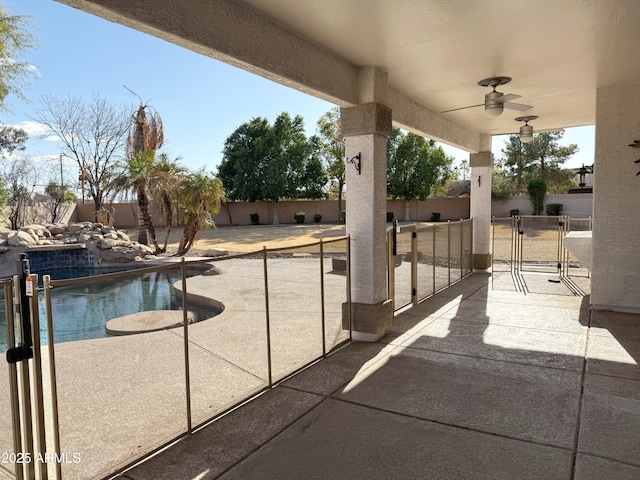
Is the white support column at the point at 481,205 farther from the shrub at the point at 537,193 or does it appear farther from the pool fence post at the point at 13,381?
the shrub at the point at 537,193

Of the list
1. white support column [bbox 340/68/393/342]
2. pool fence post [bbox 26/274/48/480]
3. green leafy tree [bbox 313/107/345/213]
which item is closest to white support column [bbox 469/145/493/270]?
white support column [bbox 340/68/393/342]

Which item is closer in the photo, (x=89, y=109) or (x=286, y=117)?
(x=89, y=109)

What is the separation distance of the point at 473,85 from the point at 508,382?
3.81 meters

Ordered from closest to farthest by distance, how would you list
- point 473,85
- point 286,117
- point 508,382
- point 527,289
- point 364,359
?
point 508,382 → point 364,359 → point 473,85 → point 527,289 → point 286,117

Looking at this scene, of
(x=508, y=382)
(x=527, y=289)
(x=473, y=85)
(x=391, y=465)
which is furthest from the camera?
(x=527, y=289)

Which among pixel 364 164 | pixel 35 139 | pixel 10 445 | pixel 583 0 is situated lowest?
pixel 10 445

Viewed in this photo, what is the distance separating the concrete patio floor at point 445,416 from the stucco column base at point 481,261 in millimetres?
4531

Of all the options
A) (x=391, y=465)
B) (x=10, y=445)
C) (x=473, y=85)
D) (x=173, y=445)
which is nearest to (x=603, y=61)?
(x=473, y=85)

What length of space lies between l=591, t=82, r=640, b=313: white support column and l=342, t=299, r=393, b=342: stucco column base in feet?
11.7

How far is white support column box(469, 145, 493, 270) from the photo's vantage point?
984 centimetres

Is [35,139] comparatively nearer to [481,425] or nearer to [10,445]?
[10,445]

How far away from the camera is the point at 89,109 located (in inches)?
992

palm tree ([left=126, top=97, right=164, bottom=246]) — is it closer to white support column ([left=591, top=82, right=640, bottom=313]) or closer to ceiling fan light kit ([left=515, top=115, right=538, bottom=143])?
ceiling fan light kit ([left=515, top=115, right=538, bottom=143])

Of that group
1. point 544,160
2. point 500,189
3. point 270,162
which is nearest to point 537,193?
point 500,189
